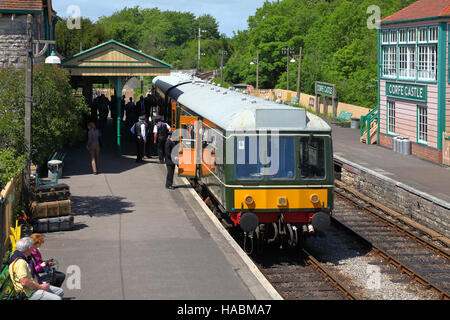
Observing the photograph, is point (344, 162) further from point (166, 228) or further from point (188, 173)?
point (166, 228)

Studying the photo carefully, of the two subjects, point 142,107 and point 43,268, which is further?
point 142,107

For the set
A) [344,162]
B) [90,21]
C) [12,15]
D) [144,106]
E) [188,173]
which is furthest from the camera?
[90,21]

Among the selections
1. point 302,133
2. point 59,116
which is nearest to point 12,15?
point 59,116

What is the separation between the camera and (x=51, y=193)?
48.3 feet

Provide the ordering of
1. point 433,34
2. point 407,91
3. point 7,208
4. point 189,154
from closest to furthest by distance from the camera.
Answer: point 7,208 < point 189,154 < point 433,34 < point 407,91

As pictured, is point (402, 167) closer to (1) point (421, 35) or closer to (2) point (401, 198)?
(2) point (401, 198)

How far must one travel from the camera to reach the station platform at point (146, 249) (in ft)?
34.3

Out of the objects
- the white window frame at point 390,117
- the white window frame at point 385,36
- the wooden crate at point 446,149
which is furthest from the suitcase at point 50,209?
the white window frame at point 385,36

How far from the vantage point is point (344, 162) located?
26297 mm

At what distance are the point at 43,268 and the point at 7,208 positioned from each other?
3.30 m

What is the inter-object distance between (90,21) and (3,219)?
60.3m

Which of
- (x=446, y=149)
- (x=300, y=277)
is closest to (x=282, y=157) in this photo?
(x=300, y=277)

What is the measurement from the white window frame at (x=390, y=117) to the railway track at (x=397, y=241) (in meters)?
8.85

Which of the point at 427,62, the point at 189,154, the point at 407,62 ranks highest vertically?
the point at 407,62
